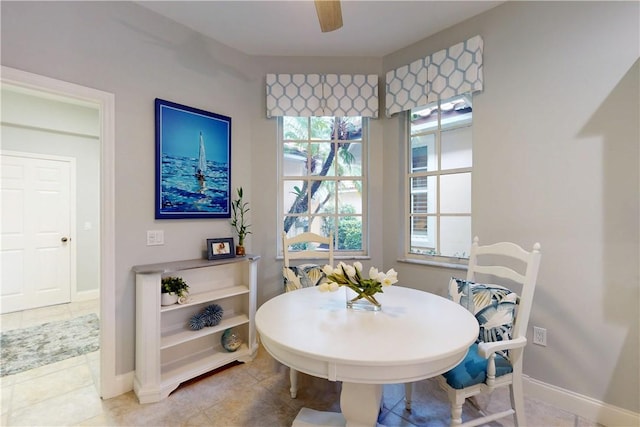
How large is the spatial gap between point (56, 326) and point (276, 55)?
147 inches

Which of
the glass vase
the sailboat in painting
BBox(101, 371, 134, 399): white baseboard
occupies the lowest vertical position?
BBox(101, 371, 134, 399): white baseboard

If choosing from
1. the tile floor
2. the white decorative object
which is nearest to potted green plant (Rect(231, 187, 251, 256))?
the white decorative object

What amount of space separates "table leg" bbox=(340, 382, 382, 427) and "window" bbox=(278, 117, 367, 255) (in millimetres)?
1672

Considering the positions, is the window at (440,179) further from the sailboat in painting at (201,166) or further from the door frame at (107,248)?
the door frame at (107,248)

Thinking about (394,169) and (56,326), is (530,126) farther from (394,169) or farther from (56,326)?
(56,326)

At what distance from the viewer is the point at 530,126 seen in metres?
2.06

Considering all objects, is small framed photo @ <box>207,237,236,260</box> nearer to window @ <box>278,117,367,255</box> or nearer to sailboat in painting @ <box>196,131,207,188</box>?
sailboat in painting @ <box>196,131,207,188</box>

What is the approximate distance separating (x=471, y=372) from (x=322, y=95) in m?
2.50

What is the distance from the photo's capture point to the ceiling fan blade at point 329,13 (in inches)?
54.0

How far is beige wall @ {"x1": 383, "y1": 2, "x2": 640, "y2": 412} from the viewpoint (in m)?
1.71

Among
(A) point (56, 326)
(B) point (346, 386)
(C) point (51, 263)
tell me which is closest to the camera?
(B) point (346, 386)

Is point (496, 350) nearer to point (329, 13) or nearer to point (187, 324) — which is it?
point (329, 13)

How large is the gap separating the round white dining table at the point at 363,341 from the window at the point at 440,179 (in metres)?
1.07

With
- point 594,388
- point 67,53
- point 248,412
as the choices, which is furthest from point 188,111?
point 594,388
